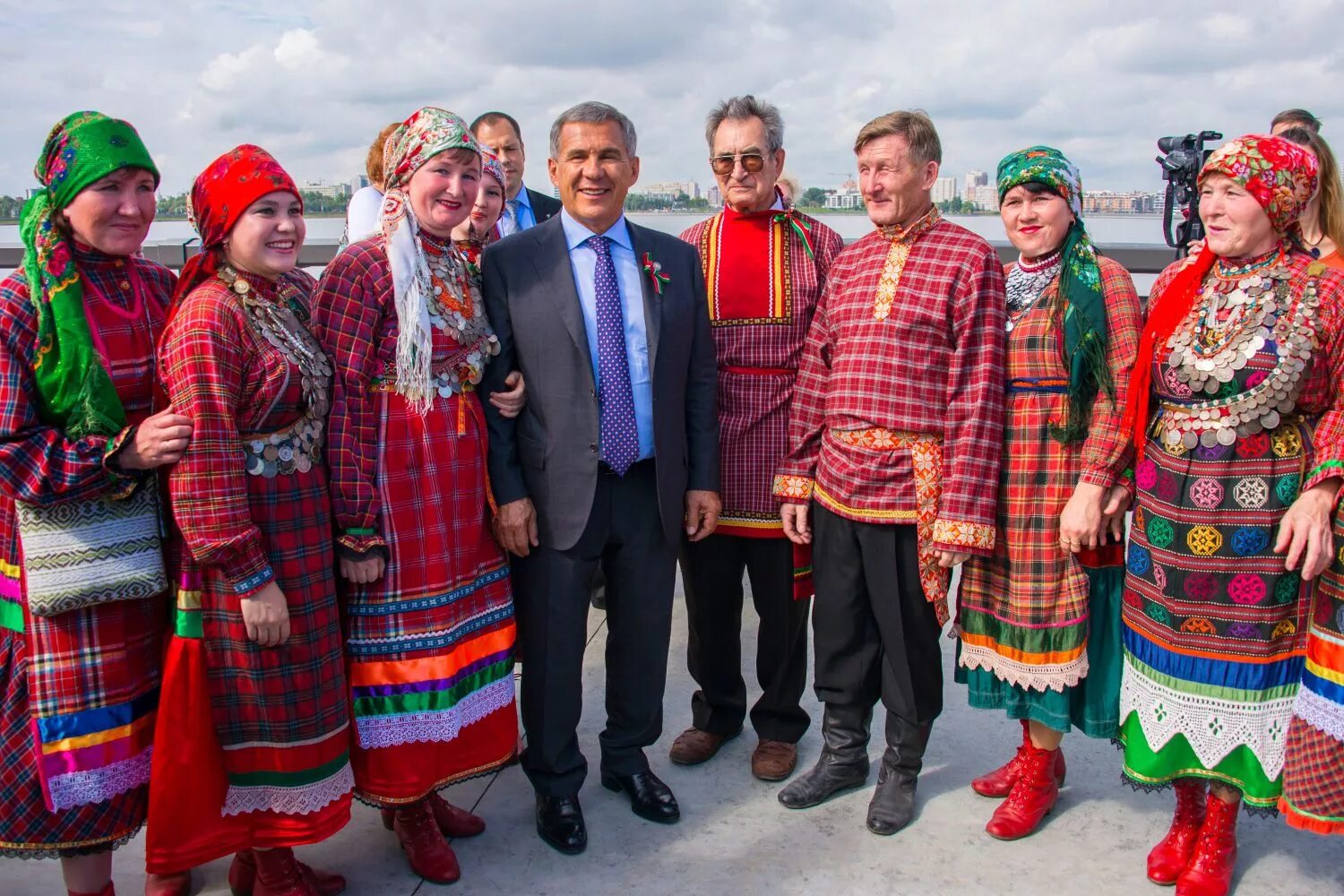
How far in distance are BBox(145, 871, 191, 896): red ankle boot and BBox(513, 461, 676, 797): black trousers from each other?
34.1 inches

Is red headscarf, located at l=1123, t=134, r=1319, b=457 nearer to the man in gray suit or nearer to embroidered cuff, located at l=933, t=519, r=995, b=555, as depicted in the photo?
→ embroidered cuff, located at l=933, t=519, r=995, b=555

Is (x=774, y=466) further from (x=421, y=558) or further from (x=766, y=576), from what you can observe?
(x=421, y=558)

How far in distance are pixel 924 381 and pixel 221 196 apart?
5.65ft

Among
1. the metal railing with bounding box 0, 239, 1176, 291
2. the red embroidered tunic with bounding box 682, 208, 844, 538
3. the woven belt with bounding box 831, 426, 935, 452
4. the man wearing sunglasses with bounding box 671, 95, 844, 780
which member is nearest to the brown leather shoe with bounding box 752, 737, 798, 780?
the man wearing sunglasses with bounding box 671, 95, 844, 780

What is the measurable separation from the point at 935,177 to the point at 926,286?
0.32 meters

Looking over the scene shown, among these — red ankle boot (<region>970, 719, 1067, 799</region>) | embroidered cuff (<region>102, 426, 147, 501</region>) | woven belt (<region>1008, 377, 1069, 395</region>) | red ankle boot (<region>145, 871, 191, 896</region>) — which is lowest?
red ankle boot (<region>970, 719, 1067, 799</region>)

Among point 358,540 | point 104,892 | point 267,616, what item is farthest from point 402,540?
point 104,892

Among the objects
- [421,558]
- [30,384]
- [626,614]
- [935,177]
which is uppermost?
[935,177]

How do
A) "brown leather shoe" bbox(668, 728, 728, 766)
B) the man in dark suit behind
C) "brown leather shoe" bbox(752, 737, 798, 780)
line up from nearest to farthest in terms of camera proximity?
"brown leather shoe" bbox(752, 737, 798, 780), "brown leather shoe" bbox(668, 728, 728, 766), the man in dark suit behind

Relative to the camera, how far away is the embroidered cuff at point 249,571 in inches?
84.0

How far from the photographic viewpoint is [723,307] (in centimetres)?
304

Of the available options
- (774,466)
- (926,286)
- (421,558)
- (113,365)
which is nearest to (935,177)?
(926,286)

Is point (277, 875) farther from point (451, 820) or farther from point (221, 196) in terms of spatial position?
point (221, 196)

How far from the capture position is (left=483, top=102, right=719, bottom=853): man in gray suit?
2619 millimetres
